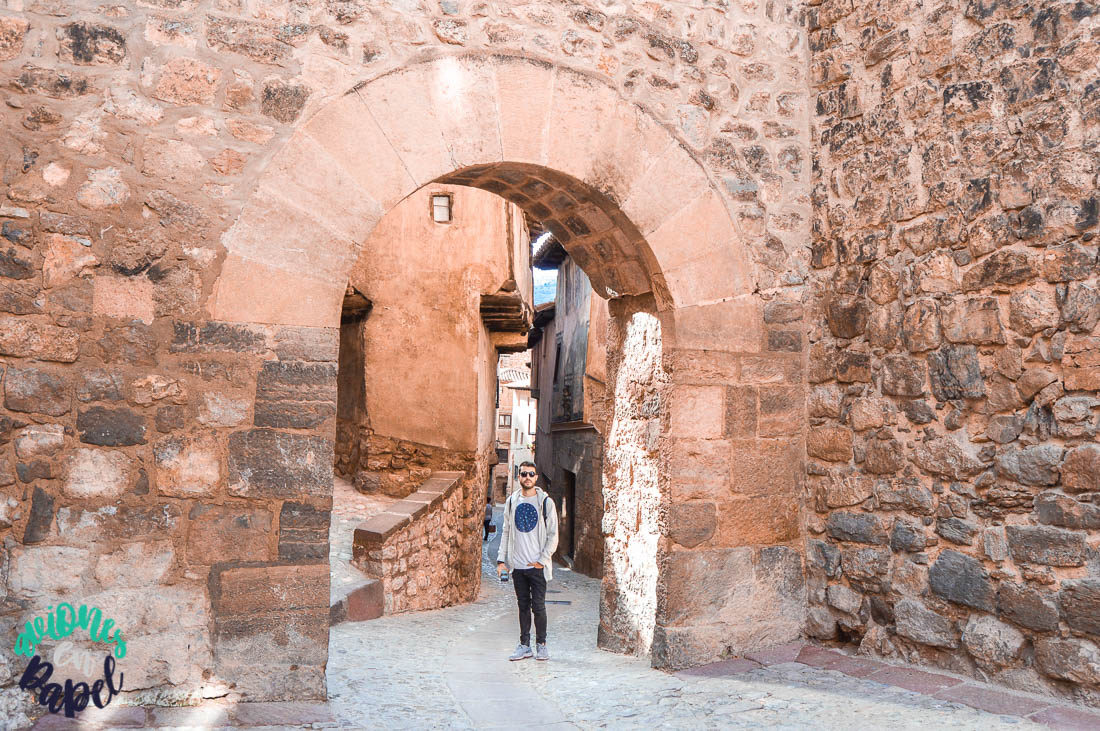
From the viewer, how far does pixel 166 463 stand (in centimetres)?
309

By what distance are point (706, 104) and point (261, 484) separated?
258 cm

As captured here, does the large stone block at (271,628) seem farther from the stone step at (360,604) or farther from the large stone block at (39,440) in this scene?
the stone step at (360,604)

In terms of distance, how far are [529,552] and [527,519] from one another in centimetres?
18

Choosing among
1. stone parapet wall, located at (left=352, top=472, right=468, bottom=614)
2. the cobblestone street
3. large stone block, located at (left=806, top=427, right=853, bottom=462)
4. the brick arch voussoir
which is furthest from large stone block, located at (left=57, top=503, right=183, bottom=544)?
stone parapet wall, located at (left=352, top=472, right=468, bottom=614)

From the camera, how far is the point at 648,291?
166 inches

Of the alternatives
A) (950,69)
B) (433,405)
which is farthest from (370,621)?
(950,69)

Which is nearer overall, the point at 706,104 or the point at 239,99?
the point at 239,99

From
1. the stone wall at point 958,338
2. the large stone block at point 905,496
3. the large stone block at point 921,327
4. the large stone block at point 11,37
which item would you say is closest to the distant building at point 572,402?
the stone wall at point 958,338

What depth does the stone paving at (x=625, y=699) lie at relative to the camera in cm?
298

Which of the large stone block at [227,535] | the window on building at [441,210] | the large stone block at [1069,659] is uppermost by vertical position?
the window on building at [441,210]

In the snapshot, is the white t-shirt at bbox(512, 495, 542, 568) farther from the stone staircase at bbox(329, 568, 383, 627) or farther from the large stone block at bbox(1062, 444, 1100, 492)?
the large stone block at bbox(1062, 444, 1100, 492)

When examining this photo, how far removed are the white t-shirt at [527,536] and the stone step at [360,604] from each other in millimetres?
1518

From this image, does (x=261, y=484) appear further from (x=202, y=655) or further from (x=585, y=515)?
(x=585, y=515)
